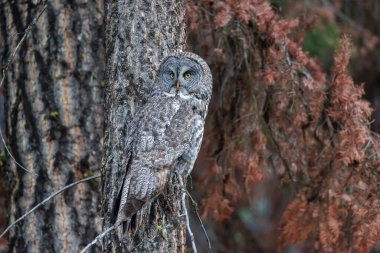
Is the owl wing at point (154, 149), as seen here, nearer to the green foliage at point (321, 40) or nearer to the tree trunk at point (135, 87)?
the tree trunk at point (135, 87)

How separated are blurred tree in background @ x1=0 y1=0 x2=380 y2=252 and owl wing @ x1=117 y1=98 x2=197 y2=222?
943 millimetres

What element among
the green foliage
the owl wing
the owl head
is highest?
the green foliage

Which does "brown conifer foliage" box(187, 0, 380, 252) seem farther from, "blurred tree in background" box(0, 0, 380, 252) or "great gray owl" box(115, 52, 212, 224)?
"great gray owl" box(115, 52, 212, 224)

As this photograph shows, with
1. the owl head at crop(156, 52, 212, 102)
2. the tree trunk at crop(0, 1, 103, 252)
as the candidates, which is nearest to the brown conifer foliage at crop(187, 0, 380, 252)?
the owl head at crop(156, 52, 212, 102)

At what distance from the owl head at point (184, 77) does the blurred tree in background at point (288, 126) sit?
1.54ft

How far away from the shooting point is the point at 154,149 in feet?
15.3

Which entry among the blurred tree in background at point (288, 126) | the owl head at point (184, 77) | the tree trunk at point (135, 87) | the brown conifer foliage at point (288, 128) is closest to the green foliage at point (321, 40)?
the blurred tree in background at point (288, 126)

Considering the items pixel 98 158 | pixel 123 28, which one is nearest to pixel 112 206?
pixel 123 28

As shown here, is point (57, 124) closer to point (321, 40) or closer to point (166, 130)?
point (166, 130)

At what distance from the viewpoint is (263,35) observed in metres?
5.88

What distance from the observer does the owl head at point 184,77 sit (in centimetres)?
495

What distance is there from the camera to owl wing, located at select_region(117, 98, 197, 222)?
449cm

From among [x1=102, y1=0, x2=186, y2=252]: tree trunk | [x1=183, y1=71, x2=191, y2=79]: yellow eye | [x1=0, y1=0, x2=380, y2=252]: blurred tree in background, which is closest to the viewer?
[x1=102, y1=0, x2=186, y2=252]: tree trunk

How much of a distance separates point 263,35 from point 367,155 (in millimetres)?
1123
